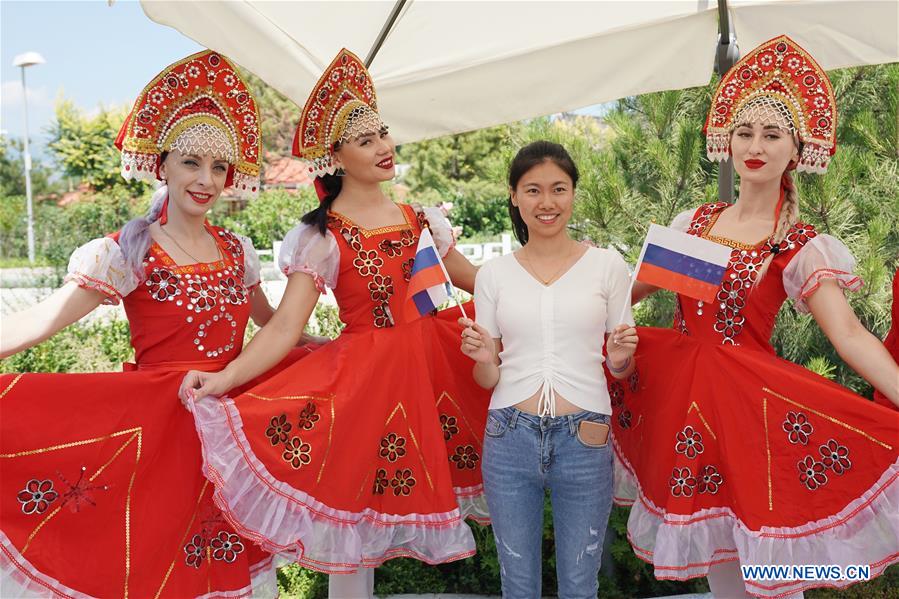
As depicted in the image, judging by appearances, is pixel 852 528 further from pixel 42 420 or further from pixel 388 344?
pixel 42 420

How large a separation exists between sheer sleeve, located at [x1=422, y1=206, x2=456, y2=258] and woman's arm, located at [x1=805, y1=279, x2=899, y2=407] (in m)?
1.28

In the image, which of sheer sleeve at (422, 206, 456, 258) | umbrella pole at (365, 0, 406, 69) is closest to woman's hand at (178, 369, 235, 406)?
sheer sleeve at (422, 206, 456, 258)

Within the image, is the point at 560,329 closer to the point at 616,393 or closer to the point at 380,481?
the point at 616,393

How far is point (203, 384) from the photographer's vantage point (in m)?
2.64

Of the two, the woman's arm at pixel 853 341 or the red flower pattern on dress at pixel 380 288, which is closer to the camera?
the woman's arm at pixel 853 341

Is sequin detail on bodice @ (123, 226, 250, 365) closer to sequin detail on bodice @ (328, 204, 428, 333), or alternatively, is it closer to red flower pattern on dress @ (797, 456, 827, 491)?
sequin detail on bodice @ (328, 204, 428, 333)

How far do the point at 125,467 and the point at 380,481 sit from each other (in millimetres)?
822

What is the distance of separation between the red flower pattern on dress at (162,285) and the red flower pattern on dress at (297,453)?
63 centimetres

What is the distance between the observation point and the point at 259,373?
2.78m

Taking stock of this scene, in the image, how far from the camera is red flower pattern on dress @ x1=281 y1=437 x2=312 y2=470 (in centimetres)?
266

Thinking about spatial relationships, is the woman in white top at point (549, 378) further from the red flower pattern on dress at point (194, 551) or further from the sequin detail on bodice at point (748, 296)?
the red flower pattern on dress at point (194, 551)

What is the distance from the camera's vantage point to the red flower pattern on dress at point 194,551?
8.57ft

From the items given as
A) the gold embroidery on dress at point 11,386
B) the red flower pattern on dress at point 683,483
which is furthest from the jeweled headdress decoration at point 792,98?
the gold embroidery on dress at point 11,386

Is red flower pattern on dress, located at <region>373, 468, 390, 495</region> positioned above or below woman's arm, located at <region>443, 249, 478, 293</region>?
below
